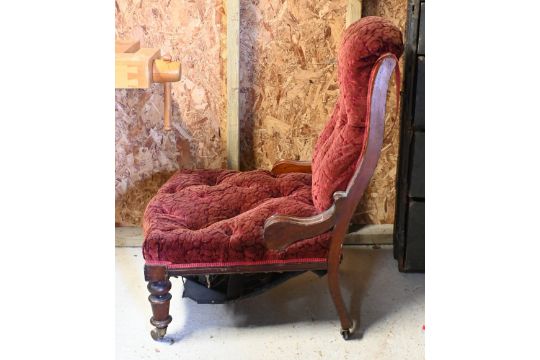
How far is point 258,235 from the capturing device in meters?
1.79

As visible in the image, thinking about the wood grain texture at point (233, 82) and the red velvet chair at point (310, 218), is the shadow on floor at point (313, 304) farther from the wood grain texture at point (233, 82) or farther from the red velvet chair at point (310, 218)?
the wood grain texture at point (233, 82)

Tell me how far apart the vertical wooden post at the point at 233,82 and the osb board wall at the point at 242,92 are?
0.17ft

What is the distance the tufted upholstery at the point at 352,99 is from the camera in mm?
1673

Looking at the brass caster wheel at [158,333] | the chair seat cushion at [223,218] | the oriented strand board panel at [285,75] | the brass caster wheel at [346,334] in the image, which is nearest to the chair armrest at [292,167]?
the chair seat cushion at [223,218]

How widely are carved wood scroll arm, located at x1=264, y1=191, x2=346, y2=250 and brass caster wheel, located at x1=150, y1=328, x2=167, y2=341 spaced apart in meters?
0.46

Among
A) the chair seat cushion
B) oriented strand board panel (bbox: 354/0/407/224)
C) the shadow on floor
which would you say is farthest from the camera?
oriented strand board panel (bbox: 354/0/407/224)

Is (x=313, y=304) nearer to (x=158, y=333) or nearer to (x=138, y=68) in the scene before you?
(x=158, y=333)

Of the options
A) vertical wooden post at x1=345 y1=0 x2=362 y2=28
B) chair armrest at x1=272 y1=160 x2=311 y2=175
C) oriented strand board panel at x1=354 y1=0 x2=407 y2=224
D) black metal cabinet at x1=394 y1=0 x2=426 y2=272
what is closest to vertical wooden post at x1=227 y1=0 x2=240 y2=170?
chair armrest at x1=272 y1=160 x2=311 y2=175

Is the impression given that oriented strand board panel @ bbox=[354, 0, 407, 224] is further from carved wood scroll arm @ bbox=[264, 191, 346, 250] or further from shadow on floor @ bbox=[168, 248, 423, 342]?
carved wood scroll arm @ bbox=[264, 191, 346, 250]

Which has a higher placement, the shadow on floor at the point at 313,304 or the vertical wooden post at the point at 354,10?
the vertical wooden post at the point at 354,10

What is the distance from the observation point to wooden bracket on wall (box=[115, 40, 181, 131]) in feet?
5.79
